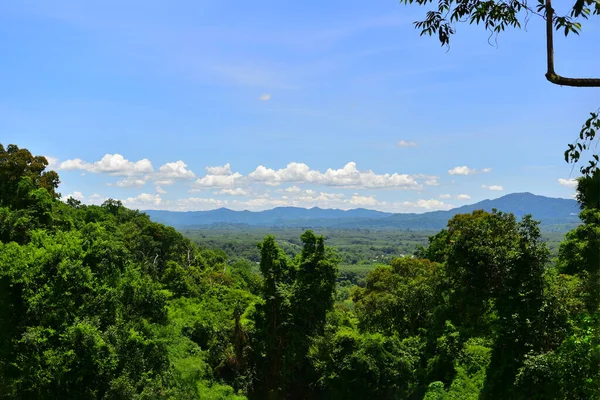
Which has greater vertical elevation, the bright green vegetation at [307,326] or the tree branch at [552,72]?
the tree branch at [552,72]

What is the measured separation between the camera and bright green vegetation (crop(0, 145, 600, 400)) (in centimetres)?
1235

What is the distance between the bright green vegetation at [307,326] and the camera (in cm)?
1235

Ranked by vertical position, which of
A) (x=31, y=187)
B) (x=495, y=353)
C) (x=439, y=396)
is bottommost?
(x=439, y=396)

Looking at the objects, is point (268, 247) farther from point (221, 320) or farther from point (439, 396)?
point (439, 396)

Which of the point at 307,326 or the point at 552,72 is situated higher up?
the point at 552,72

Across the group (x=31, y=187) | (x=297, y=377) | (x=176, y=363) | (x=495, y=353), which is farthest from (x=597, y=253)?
(x=31, y=187)

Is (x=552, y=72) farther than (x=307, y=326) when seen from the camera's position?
No

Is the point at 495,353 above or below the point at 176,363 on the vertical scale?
above

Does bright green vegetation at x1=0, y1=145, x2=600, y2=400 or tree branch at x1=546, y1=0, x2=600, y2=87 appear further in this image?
bright green vegetation at x1=0, y1=145, x2=600, y2=400

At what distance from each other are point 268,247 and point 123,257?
20.5 feet

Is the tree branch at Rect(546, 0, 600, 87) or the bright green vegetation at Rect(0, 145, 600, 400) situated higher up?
the tree branch at Rect(546, 0, 600, 87)

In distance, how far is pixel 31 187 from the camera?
78.7ft

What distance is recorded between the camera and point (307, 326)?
62.6 feet

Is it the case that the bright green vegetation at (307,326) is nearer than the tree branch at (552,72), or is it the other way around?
the tree branch at (552,72)
